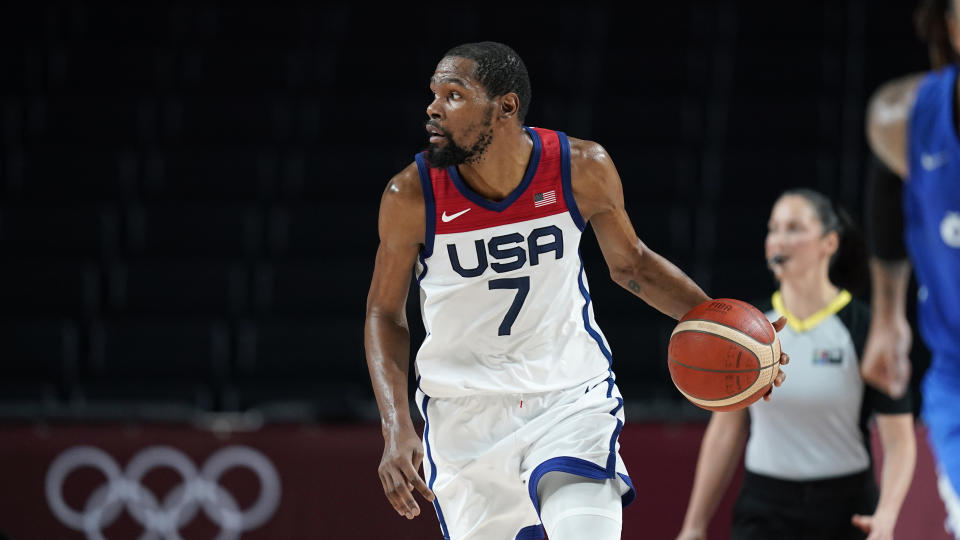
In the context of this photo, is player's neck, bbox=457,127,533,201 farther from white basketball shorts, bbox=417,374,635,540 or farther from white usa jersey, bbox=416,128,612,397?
white basketball shorts, bbox=417,374,635,540

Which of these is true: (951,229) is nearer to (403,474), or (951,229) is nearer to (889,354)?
(889,354)

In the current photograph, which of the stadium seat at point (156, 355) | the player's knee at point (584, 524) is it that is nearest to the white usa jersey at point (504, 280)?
the player's knee at point (584, 524)

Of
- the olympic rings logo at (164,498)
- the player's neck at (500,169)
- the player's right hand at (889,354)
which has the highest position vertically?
the player's neck at (500,169)

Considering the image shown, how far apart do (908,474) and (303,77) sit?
7.23 metres

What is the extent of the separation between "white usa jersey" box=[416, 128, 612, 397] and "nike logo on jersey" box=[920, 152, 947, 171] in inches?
54.0

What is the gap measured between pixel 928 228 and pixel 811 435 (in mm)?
1852

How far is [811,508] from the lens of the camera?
4.14 meters

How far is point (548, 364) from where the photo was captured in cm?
365

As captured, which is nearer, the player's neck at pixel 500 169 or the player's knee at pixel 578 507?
the player's knee at pixel 578 507

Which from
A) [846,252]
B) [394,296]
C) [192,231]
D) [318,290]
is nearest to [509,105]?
[394,296]

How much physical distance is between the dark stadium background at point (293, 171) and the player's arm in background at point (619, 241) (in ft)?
8.21

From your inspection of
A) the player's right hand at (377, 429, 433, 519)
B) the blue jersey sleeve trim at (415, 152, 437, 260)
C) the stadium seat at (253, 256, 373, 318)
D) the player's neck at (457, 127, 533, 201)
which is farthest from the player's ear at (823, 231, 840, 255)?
the stadium seat at (253, 256, 373, 318)

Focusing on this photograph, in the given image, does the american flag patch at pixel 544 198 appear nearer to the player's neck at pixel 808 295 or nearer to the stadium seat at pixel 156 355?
the player's neck at pixel 808 295

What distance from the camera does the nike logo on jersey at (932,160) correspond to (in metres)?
2.40
